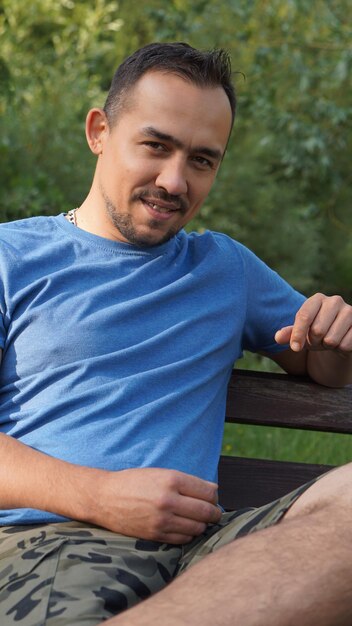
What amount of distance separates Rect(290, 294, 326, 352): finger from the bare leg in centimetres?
65

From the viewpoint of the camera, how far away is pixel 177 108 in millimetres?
2979

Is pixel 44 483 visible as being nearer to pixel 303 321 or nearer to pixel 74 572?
pixel 74 572

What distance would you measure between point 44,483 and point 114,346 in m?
0.44

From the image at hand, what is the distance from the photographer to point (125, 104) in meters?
3.08

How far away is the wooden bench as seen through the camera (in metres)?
3.38

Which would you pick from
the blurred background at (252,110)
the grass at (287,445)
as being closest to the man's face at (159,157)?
the grass at (287,445)

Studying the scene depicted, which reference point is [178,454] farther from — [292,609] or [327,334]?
[292,609]

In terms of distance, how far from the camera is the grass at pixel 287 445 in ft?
15.8

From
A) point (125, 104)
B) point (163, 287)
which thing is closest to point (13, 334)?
point (163, 287)

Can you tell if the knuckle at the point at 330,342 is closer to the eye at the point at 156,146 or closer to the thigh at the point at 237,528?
the thigh at the point at 237,528

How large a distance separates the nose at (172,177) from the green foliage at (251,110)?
5.22 meters

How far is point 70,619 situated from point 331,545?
0.55 m

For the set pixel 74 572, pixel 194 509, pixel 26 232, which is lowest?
pixel 74 572

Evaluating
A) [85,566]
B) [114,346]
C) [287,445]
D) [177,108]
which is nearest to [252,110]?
[287,445]
